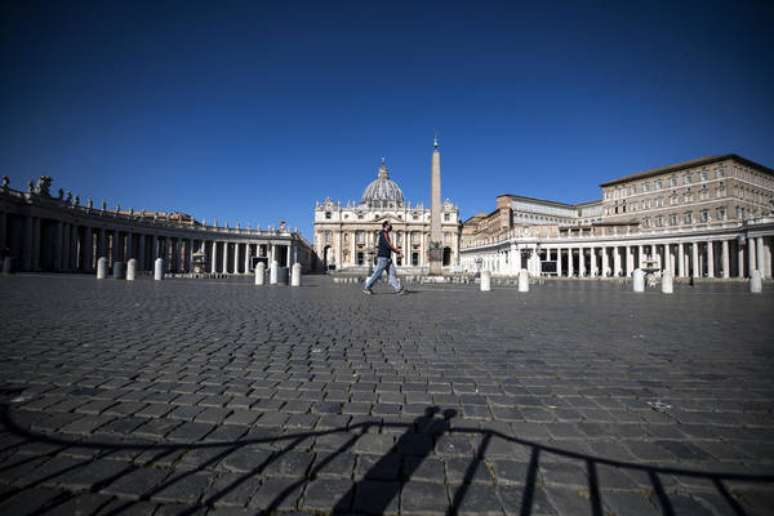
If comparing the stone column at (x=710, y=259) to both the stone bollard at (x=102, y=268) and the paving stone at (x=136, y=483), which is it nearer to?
the paving stone at (x=136, y=483)

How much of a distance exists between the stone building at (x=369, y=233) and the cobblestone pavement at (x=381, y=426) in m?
79.2

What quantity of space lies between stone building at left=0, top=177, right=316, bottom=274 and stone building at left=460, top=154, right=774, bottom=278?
4322 cm

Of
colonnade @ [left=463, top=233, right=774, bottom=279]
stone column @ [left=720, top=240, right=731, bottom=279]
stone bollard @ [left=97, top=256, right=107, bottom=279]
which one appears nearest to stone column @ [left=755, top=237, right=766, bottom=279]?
colonnade @ [left=463, top=233, right=774, bottom=279]

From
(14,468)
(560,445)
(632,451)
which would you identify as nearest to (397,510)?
(560,445)

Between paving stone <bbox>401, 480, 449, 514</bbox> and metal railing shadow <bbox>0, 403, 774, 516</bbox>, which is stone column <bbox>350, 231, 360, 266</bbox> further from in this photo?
paving stone <bbox>401, 480, 449, 514</bbox>

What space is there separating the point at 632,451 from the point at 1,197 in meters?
43.3

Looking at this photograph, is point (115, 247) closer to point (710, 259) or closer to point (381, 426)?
point (381, 426)

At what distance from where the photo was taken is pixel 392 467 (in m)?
2.11

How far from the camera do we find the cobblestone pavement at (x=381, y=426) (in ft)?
6.07

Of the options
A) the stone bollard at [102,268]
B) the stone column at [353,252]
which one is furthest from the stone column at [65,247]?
the stone column at [353,252]

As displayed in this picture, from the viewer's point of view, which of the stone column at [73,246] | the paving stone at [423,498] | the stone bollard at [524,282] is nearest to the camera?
the paving stone at [423,498]

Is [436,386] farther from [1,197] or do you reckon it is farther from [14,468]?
[1,197]

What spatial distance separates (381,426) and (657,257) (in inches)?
1632

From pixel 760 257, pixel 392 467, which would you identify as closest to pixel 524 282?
pixel 392 467
